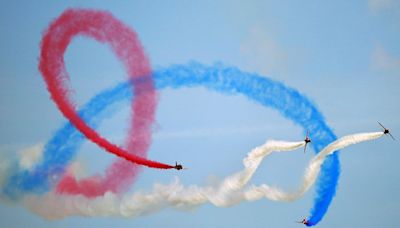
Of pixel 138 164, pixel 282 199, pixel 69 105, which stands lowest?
pixel 282 199

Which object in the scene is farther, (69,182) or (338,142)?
(69,182)

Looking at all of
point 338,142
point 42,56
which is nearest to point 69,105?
point 42,56

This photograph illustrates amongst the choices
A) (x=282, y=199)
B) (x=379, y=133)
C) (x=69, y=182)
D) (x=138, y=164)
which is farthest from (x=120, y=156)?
(x=379, y=133)

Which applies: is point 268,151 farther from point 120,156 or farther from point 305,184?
point 120,156

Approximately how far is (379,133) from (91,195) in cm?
2647

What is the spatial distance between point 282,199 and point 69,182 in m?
19.7

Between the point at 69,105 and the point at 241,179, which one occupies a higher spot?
the point at 69,105

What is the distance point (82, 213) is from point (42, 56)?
51.6 ft

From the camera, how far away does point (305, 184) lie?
80375mm

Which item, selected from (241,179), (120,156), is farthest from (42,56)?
(241,179)

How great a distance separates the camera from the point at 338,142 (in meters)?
78.7

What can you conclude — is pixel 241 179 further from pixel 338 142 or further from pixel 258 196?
pixel 338 142

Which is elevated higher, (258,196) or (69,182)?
(69,182)

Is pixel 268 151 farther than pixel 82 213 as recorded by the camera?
No
